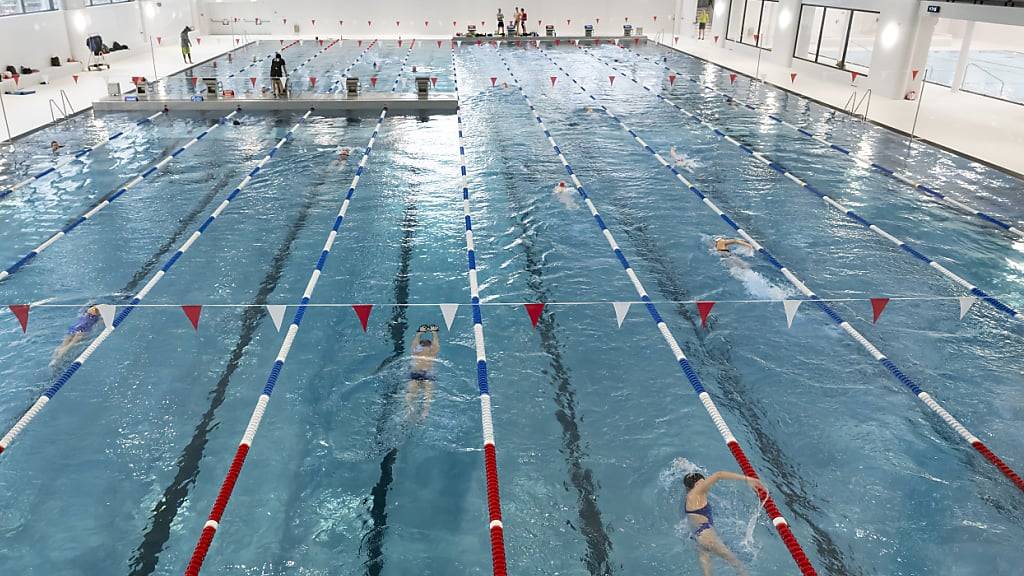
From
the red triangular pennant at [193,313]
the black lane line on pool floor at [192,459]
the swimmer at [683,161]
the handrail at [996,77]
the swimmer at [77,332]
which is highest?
the handrail at [996,77]

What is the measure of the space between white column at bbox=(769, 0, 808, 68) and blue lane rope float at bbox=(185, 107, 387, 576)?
1413 cm

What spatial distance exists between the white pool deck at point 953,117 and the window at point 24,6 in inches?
683

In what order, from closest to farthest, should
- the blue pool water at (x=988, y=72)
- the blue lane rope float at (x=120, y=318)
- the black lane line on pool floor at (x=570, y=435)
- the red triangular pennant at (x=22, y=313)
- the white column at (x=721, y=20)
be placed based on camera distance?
the black lane line on pool floor at (x=570, y=435), the blue lane rope float at (x=120, y=318), the red triangular pennant at (x=22, y=313), the blue pool water at (x=988, y=72), the white column at (x=721, y=20)

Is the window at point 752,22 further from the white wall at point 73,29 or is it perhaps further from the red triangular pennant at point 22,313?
the red triangular pennant at point 22,313

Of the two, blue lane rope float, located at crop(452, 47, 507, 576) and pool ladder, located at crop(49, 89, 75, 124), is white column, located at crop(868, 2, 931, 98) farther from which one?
pool ladder, located at crop(49, 89, 75, 124)

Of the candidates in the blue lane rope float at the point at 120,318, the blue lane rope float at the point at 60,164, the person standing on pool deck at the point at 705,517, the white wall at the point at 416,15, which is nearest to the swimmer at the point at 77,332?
the blue lane rope float at the point at 120,318

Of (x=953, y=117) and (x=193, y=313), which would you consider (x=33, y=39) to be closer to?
(x=193, y=313)

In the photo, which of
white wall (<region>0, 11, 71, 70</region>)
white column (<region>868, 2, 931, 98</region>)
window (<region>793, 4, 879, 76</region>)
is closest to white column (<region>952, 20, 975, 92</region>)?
white column (<region>868, 2, 931, 98</region>)

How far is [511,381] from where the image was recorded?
5.08 metres

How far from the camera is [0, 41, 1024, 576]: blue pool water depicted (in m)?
3.71

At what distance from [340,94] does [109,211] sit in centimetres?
697

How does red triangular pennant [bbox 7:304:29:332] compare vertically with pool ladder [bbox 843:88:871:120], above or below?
below

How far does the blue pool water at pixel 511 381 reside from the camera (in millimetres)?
3713

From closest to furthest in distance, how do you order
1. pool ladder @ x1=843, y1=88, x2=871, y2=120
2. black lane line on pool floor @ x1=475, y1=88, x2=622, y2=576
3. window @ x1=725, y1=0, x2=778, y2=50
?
black lane line on pool floor @ x1=475, y1=88, x2=622, y2=576 < pool ladder @ x1=843, y1=88, x2=871, y2=120 < window @ x1=725, y1=0, x2=778, y2=50
